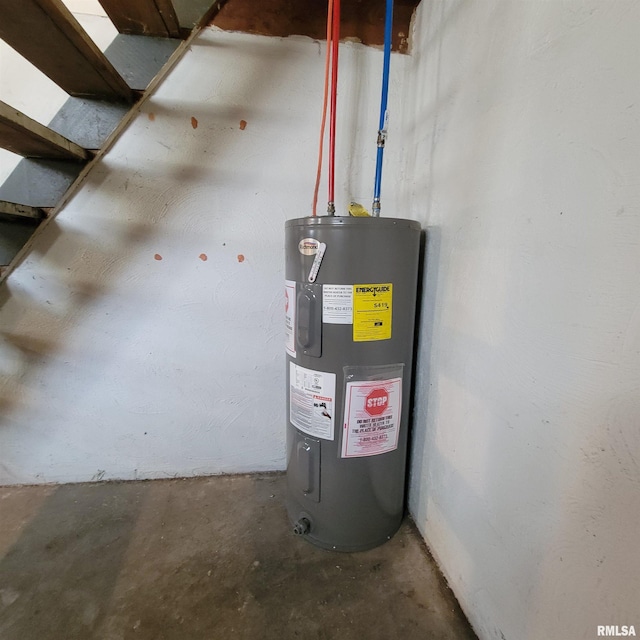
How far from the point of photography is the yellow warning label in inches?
39.4

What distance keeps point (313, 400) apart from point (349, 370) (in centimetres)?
16

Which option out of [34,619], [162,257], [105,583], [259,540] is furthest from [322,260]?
[34,619]

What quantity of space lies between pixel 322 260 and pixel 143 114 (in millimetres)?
921

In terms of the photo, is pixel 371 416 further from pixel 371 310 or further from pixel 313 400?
pixel 371 310

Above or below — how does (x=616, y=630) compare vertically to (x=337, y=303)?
below

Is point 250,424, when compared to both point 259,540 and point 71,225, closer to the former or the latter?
point 259,540

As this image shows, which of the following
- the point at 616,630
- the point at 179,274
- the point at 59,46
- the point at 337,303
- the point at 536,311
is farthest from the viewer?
the point at 179,274

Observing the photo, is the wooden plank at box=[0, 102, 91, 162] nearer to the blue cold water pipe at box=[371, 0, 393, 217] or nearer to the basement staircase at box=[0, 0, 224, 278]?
the basement staircase at box=[0, 0, 224, 278]

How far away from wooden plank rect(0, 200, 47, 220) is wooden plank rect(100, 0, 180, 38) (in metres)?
0.68

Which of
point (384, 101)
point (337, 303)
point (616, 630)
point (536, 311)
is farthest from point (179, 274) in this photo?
point (616, 630)

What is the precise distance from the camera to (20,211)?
1.14 m

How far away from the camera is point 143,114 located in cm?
126

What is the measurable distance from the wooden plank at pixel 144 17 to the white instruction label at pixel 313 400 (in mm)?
1210

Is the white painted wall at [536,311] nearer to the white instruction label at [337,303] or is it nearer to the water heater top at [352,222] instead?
the water heater top at [352,222]
